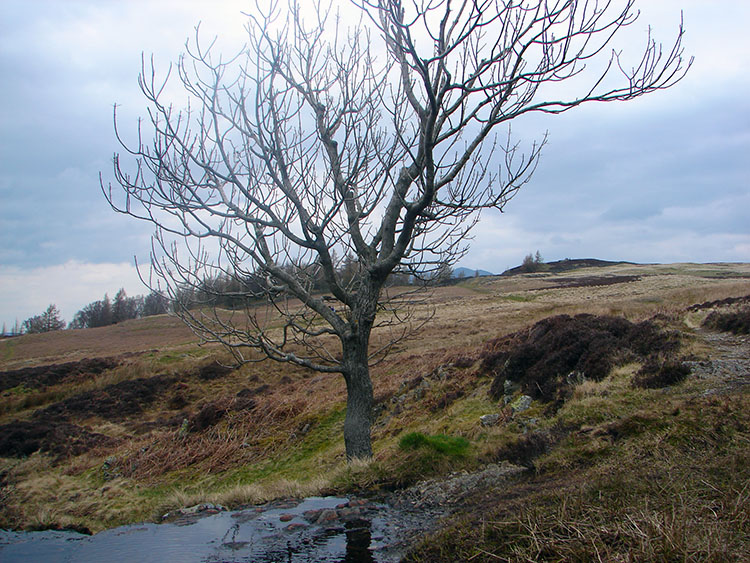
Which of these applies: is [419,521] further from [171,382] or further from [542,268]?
[542,268]

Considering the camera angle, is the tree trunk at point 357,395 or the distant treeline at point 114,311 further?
the distant treeline at point 114,311

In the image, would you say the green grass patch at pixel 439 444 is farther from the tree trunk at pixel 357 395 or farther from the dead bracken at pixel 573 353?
the dead bracken at pixel 573 353

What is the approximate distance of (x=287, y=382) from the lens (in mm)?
22078

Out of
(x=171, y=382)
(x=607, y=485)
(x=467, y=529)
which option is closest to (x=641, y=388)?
(x=607, y=485)

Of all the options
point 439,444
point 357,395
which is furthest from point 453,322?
point 439,444

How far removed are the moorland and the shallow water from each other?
538 millimetres

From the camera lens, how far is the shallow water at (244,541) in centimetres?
430

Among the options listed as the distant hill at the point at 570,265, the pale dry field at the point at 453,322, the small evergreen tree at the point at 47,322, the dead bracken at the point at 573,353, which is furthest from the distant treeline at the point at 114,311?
the dead bracken at the point at 573,353

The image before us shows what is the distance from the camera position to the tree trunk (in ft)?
23.7

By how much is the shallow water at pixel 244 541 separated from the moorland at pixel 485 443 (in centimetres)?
54

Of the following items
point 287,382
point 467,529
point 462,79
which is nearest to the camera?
point 467,529

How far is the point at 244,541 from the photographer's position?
4754 millimetres

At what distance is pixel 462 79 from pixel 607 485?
15.2ft

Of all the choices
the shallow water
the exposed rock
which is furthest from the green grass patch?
the exposed rock
